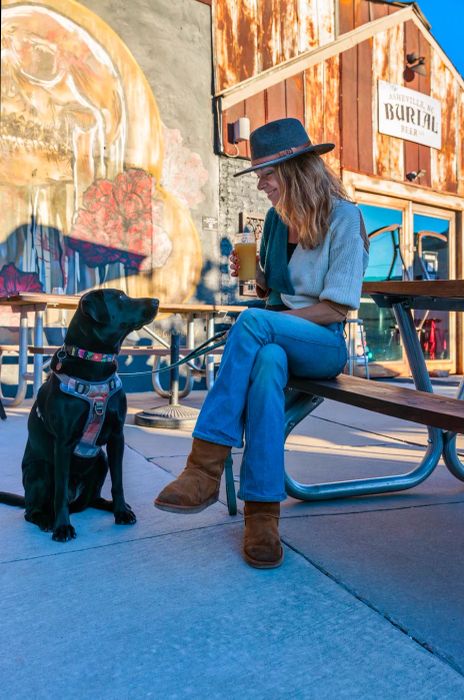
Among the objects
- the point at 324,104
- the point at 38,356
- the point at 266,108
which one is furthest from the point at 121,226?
→ the point at 324,104

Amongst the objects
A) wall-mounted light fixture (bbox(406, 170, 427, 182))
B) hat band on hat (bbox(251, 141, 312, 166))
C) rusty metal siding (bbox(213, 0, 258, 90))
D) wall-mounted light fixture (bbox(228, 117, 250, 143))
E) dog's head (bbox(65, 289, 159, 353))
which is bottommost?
dog's head (bbox(65, 289, 159, 353))

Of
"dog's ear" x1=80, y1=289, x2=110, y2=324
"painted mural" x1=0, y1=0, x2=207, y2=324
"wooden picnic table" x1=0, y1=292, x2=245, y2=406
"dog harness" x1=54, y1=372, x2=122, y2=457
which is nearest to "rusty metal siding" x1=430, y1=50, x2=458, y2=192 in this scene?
"painted mural" x1=0, y1=0, x2=207, y2=324

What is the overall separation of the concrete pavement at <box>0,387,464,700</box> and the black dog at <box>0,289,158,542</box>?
97 millimetres

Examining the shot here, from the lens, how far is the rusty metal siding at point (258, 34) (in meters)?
6.64

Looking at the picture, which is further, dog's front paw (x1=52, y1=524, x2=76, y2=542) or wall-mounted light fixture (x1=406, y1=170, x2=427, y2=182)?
wall-mounted light fixture (x1=406, y1=170, x2=427, y2=182)

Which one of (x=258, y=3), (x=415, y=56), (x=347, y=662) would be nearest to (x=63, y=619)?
(x=347, y=662)

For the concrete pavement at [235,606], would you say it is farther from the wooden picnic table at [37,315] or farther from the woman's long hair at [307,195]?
the wooden picnic table at [37,315]

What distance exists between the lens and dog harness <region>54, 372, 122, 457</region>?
184 centimetres

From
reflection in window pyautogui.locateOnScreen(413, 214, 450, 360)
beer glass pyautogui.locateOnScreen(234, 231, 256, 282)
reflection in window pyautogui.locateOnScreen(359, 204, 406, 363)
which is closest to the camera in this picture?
beer glass pyautogui.locateOnScreen(234, 231, 256, 282)

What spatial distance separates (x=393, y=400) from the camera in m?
1.52

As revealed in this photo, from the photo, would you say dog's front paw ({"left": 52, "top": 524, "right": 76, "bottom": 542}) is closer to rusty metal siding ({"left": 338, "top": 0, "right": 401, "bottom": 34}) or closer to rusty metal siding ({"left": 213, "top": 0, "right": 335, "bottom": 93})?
rusty metal siding ({"left": 213, "top": 0, "right": 335, "bottom": 93})

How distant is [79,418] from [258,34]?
6.49m

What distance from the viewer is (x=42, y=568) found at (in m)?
1.59

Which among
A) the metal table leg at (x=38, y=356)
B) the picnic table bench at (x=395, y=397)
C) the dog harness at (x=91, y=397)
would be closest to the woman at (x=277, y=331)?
the picnic table bench at (x=395, y=397)
